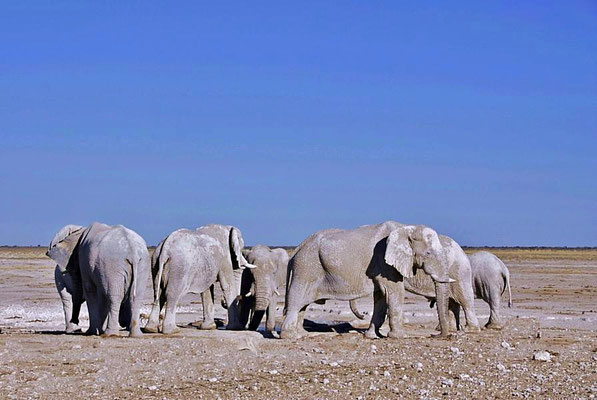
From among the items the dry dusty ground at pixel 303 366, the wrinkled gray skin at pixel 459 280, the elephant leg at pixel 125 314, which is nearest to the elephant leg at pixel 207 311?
the dry dusty ground at pixel 303 366

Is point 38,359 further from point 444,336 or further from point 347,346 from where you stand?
point 444,336

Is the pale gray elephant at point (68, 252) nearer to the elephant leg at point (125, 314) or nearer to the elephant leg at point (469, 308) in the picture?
the elephant leg at point (125, 314)

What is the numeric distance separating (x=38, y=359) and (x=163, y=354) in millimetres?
1852

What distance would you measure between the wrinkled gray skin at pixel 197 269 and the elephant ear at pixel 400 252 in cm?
404

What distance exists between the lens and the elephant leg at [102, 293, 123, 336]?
17.8m

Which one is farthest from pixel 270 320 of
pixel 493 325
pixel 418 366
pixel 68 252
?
pixel 418 366

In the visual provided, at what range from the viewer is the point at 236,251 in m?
21.6

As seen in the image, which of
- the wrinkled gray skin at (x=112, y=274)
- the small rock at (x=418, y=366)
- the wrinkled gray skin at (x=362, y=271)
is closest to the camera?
the small rock at (x=418, y=366)

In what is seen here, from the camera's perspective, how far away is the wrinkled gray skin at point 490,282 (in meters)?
21.8

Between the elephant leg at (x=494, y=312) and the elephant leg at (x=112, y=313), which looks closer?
the elephant leg at (x=112, y=313)

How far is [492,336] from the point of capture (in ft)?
62.3

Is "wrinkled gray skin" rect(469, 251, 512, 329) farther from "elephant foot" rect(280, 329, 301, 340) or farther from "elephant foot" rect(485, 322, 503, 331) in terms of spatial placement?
"elephant foot" rect(280, 329, 301, 340)

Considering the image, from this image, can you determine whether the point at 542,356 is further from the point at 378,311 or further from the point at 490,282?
the point at 490,282

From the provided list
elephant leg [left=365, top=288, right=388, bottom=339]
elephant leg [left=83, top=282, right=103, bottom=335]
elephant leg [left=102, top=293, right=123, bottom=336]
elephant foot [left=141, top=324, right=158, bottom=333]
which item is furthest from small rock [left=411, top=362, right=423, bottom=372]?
→ elephant foot [left=141, top=324, right=158, bottom=333]
